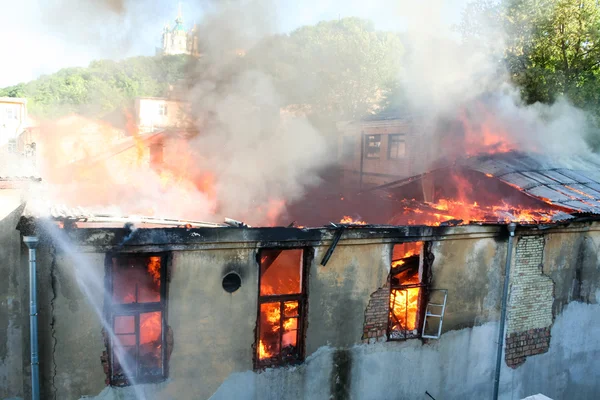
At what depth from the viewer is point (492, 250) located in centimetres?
784

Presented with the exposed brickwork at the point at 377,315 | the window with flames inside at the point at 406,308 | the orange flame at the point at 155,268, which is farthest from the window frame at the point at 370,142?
the orange flame at the point at 155,268

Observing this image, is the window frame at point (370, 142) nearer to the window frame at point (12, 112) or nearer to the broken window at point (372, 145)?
the broken window at point (372, 145)

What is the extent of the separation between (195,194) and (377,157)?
1129 cm

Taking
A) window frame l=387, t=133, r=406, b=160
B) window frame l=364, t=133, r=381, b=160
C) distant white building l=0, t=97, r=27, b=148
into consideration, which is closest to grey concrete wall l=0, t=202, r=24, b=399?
window frame l=387, t=133, r=406, b=160

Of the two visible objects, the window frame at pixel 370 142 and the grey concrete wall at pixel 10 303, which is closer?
the grey concrete wall at pixel 10 303

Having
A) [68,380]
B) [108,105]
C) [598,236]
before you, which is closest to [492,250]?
[598,236]

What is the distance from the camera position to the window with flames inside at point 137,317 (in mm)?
5772

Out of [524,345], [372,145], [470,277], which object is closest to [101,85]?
[372,145]

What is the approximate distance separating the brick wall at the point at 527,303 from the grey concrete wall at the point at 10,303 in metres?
7.57

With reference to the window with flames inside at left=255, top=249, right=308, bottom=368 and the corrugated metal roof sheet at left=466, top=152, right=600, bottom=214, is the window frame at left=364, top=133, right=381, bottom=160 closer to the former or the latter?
the corrugated metal roof sheet at left=466, top=152, right=600, bottom=214

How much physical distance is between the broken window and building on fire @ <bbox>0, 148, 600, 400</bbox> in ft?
44.4

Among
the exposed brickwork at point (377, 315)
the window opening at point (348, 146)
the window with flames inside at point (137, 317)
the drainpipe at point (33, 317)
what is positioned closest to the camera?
the drainpipe at point (33, 317)

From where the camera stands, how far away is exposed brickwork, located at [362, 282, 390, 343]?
23.1 ft

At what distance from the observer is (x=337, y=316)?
684cm
